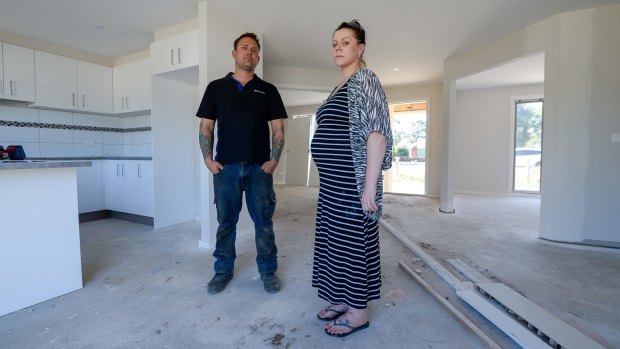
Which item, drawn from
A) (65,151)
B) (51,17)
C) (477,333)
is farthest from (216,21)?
Result: (477,333)

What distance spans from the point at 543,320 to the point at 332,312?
103cm

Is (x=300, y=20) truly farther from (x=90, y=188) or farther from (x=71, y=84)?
(x=90, y=188)

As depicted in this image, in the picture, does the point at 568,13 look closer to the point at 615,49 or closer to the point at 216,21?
the point at 615,49

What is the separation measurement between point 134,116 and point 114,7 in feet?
6.02

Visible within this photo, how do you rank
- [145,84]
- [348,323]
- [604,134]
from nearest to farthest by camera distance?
1. [348,323]
2. [604,134]
3. [145,84]

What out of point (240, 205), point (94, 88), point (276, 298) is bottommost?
point (276, 298)

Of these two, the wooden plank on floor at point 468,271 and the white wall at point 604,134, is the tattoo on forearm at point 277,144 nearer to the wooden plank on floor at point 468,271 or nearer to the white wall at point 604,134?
the wooden plank on floor at point 468,271

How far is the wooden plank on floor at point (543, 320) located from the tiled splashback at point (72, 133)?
425 cm

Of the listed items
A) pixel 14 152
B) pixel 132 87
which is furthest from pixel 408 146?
pixel 14 152

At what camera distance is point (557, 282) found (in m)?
2.18

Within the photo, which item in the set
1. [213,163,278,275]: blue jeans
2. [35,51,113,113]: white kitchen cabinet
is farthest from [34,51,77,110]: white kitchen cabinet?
[213,163,278,275]: blue jeans

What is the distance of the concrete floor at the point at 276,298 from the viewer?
1.49 meters

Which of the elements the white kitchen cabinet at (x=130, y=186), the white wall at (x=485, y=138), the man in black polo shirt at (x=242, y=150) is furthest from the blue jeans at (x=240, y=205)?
the white wall at (x=485, y=138)

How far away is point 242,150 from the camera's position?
1.88m
